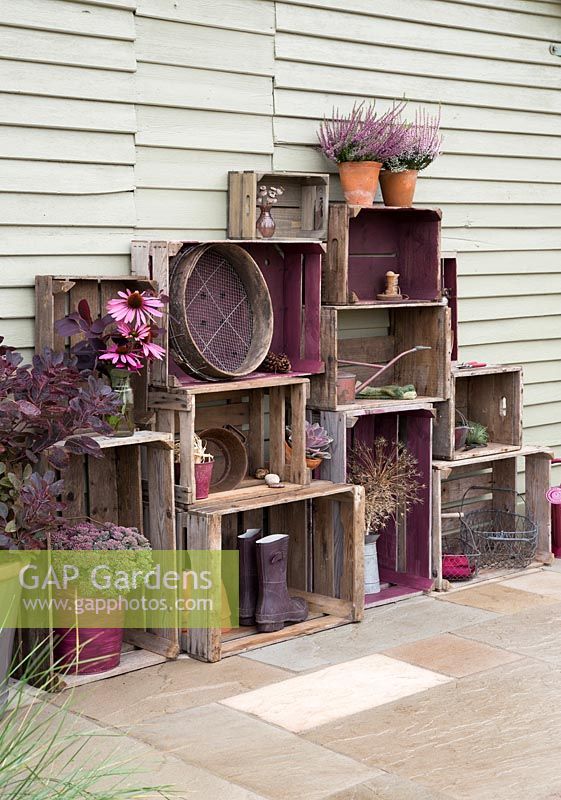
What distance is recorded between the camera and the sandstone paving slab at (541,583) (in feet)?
16.2

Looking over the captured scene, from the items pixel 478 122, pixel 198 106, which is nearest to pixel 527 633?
pixel 198 106

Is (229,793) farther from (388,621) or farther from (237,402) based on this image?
(237,402)

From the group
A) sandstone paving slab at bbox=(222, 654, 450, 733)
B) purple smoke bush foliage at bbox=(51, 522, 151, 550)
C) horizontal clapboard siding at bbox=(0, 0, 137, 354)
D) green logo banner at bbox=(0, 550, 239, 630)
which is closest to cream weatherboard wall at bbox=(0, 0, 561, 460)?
horizontal clapboard siding at bbox=(0, 0, 137, 354)

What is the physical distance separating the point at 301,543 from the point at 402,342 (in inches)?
43.2

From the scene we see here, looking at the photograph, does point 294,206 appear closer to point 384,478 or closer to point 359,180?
point 359,180

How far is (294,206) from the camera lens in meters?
4.79

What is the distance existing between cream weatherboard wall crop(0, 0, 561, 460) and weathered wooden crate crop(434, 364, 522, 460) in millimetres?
233

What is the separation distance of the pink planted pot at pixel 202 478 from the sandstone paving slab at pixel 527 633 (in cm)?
114

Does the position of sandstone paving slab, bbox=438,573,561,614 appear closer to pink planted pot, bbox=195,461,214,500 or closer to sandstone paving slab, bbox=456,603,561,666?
sandstone paving slab, bbox=456,603,561,666

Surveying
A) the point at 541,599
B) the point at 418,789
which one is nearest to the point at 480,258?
the point at 541,599

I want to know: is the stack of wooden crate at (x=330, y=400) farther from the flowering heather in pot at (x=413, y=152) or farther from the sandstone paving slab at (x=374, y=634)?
the flowering heather in pot at (x=413, y=152)

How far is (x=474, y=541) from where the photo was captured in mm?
5371

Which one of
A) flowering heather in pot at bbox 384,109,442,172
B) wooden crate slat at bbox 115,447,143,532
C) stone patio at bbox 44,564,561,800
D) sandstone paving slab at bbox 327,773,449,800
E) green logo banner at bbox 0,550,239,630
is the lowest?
sandstone paving slab at bbox 327,773,449,800

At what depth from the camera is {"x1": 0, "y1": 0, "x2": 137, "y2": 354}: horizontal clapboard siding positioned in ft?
12.7
